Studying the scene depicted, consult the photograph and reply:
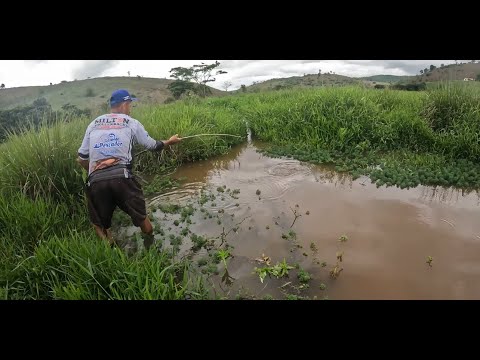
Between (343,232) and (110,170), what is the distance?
2676 millimetres

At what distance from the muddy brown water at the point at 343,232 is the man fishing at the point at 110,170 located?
845mm

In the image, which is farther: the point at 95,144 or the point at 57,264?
the point at 95,144

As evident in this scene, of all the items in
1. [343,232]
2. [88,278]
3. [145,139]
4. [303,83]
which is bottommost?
[343,232]

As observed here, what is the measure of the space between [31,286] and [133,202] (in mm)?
1166

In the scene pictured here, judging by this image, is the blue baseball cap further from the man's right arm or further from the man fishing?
the man's right arm

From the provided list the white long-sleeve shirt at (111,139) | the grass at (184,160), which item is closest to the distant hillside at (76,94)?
the grass at (184,160)

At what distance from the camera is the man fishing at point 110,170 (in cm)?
335

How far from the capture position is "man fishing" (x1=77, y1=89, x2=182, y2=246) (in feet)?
11.0

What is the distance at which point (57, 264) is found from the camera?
2.77m

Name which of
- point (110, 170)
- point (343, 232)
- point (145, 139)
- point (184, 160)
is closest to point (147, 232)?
point (110, 170)

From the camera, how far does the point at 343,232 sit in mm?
3836

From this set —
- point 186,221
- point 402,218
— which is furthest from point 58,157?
point 402,218

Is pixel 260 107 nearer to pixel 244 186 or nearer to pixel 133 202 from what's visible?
pixel 244 186

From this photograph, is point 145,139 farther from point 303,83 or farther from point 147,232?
point 303,83
